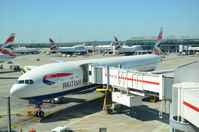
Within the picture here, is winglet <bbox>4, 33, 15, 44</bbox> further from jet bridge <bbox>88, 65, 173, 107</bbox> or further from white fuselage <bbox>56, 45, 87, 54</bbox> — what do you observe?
white fuselage <bbox>56, 45, 87, 54</bbox>

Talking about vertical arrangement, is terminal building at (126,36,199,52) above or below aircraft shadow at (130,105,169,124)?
above

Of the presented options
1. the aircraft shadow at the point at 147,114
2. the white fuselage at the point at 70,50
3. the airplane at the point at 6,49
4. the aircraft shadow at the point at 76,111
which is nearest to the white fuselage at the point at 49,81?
the aircraft shadow at the point at 76,111

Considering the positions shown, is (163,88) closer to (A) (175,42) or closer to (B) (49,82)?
(B) (49,82)

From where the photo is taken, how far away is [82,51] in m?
147

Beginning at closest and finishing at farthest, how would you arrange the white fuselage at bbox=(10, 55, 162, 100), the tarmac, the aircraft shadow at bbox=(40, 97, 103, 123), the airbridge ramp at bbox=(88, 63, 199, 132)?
the airbridge ramp at bbox=(88, 63, 199, 132) → the tarmac → the white fuselage at bbox=(10, 55, 162, 100) → the aircraft shadow at bbox=(40, 97, 103, 123)

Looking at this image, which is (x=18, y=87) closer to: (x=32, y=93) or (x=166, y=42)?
(x=32, y=93)

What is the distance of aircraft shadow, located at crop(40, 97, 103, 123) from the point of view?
81.6 feet

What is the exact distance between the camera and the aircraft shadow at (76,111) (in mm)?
24877

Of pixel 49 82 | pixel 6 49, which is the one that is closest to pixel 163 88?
pixel 49 82

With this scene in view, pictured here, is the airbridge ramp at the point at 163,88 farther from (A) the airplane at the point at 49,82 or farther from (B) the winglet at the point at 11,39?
(B) the winglet at the point at 11,39

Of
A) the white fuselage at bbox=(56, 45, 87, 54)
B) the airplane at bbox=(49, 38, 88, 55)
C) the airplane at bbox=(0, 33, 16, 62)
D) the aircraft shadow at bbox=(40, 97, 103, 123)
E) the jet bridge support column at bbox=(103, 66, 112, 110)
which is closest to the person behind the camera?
the aircraft shadow at bbox=(40, 97, 103, 123)

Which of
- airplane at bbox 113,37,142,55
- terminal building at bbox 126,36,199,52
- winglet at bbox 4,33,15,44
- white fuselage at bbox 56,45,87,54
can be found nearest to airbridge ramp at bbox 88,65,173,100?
winglet at bbox 4,33,15,44

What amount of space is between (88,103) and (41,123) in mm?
9272

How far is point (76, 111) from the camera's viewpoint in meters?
27.6
